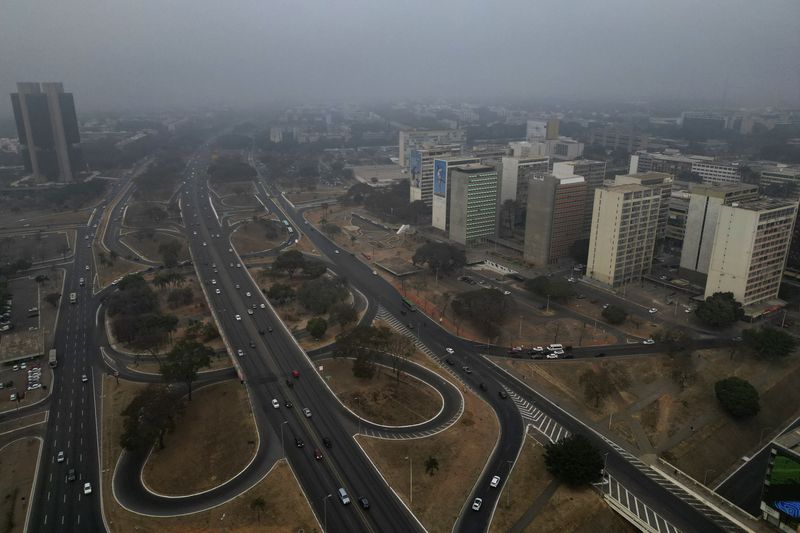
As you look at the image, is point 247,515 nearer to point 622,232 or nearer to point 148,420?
point 148,420

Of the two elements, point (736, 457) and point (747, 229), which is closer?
point (736, 457)

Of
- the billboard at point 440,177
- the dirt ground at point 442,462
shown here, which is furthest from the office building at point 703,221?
the dirt ground at point 442,462

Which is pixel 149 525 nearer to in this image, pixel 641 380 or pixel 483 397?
pixel 483 397

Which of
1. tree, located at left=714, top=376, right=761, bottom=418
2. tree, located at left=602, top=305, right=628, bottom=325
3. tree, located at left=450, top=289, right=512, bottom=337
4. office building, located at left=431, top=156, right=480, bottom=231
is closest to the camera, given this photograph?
tree, located at left=714, top=376, right=761, bottom=418

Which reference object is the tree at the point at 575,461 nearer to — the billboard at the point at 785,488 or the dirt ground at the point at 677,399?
the dirt ground at the point at 677,399

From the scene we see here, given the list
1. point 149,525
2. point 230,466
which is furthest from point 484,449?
point 149,525

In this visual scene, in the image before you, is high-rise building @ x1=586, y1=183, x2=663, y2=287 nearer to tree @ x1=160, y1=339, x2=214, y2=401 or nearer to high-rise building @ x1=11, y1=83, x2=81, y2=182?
tree @ x1=160, y1=339, x2=214, y2=401

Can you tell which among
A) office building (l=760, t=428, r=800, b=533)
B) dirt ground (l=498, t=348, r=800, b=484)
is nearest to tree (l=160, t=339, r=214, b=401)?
dirt ground (l=498, t=348, r=800, b=484)
